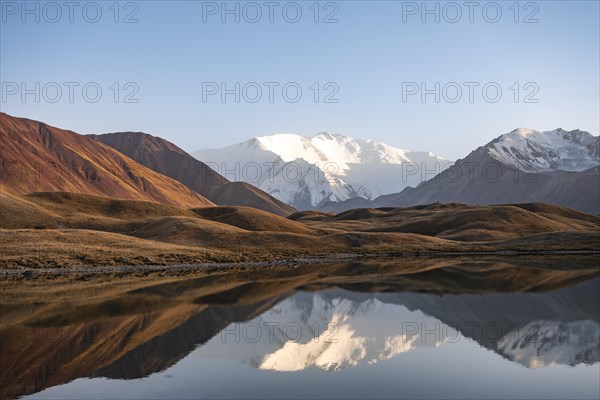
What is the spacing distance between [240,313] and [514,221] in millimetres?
159225

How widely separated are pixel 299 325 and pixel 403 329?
23.3ft

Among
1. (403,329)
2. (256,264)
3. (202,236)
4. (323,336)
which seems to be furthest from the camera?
(202,236)

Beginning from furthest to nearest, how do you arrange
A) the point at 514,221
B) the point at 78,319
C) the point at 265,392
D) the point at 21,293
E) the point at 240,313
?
the point at 514,221 → the point at 21,293 → the point at 240,313 → the point at 78,319 → the point at 265,392

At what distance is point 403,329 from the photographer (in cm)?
4041

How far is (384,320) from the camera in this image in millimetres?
44094

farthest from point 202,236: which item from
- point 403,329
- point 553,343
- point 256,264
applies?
point 553,343

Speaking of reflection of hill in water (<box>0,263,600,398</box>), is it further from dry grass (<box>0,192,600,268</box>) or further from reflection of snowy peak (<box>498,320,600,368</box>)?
dry grass (<box>0,192,600,268</box>)

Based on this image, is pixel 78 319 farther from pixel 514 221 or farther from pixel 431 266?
pixel 514 221

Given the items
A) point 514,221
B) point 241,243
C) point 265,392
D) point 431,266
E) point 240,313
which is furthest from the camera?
point 514,221

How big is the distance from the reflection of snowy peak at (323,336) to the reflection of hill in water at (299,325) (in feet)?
0.24

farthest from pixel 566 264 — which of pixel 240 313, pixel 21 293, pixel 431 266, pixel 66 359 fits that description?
pixel 66 359

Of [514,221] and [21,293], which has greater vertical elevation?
[514,221]

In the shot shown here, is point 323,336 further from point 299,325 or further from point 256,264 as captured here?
point 256,264

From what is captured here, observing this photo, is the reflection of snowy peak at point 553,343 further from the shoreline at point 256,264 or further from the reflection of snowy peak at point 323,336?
the shoreline at point 256,264
